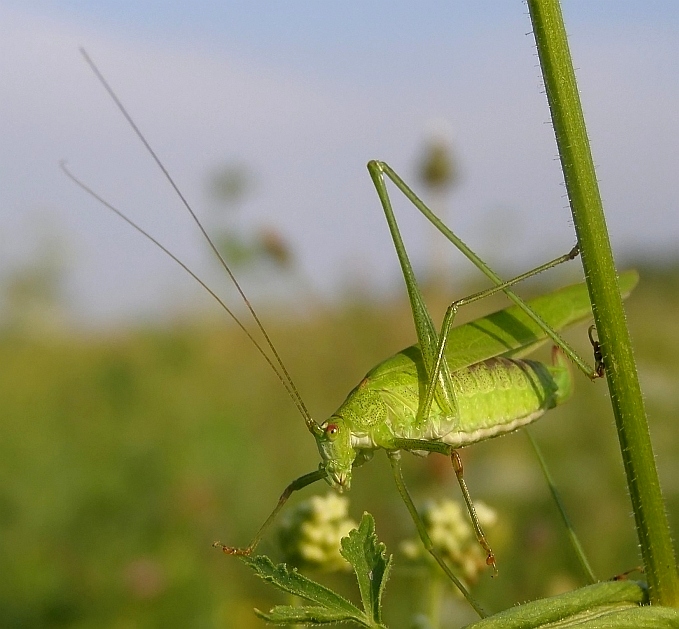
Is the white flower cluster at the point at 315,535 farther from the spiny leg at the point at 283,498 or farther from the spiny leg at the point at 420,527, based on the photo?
the spiny leg at the point at 420,527

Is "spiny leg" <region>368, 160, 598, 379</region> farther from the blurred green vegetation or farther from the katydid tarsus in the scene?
the blurred green vegetation

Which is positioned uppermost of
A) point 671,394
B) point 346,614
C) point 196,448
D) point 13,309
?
point 346,614

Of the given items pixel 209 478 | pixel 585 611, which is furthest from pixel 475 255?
→ pixel 209 478

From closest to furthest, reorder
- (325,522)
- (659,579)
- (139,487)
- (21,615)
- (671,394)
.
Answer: (659,579) → (325,522) → (21,615) → (139,487) → (671,394)

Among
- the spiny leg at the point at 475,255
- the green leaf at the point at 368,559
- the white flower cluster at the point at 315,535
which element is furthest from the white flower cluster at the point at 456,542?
the green leaf at the point at 368,559

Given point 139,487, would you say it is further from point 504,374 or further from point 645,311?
point 645,311

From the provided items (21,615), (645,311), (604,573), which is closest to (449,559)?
(604,573)
